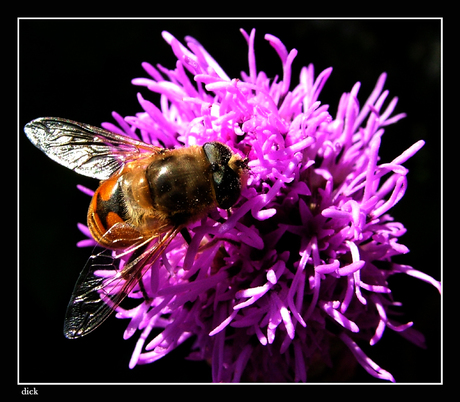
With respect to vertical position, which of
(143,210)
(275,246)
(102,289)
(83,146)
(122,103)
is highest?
(122,103)

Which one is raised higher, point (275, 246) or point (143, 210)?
point (143, 210)

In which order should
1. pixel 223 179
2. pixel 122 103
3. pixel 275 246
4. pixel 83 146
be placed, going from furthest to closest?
pixel 122 103
pixel 83 146
pixel 275 246
pixel 223 179

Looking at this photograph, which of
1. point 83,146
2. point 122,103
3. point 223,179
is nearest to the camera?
point 223,179

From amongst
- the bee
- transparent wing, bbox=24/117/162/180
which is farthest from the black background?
the bee

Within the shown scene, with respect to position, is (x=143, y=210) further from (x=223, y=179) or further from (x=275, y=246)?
(x=275, y=246)

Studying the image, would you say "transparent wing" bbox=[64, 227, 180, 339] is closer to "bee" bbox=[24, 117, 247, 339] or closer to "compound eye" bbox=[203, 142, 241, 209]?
"bee" bbox=[24, 117, 247, 339]

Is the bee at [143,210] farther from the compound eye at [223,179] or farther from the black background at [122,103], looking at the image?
the black background at [122,103]

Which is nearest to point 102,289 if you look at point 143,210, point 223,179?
point 143,210

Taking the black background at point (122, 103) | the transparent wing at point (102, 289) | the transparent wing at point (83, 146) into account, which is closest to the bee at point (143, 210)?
the transparent wing at point (102, 289)
